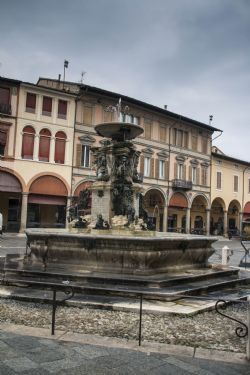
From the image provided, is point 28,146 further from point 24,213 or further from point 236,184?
point 236,184

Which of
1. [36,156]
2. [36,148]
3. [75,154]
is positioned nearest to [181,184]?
[75,154]

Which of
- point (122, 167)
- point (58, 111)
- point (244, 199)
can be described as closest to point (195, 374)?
point (122, 167)

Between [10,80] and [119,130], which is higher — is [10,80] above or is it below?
above

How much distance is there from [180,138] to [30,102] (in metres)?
17.5

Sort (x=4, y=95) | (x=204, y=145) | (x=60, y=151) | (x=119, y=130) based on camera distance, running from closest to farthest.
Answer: (x=119, y=130) → (x=4, y=95) → (x=60, y=151) → (x=204, y=145)

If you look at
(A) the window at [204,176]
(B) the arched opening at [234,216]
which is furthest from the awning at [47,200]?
(B) the arched opening at [234,216]

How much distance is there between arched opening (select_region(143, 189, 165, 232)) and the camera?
1639 inches

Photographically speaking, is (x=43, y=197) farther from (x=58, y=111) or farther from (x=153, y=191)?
(x=153, y=191)

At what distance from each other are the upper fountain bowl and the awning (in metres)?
20.1

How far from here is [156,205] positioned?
4212cm

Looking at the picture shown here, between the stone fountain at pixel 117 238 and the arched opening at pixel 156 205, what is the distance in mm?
27698

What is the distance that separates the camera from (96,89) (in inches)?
1406

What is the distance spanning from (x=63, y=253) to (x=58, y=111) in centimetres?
2588

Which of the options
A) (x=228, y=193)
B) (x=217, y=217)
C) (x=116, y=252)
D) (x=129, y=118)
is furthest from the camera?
(x=217, y=217)
